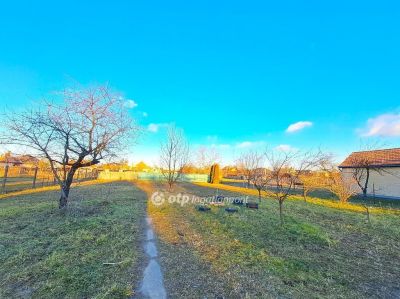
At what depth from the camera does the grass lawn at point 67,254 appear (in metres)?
3.23

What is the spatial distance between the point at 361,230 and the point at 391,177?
13978mm

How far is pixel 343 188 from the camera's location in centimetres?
1316

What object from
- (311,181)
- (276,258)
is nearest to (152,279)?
(276,258)

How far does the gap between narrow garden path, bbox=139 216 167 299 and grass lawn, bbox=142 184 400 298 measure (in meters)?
0.16

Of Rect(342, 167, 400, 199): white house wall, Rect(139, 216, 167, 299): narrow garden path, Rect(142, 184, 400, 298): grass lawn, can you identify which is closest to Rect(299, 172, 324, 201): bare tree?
Rect(342, 167, 400, 199): white house wall

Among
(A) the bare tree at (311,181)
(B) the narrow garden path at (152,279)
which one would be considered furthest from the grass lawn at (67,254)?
(A) the bare tree at (311,181)

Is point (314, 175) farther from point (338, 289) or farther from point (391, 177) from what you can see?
point (338, 289)

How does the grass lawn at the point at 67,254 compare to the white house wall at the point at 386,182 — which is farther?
the white house wall at the point at 386,182

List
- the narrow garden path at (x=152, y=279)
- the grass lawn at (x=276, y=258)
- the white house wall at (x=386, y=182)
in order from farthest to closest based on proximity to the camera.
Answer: the white house wall at (x=386, y=182) < the grass lawn at (x=276, y=258) < the narrow garden path at (x=152, y=279)

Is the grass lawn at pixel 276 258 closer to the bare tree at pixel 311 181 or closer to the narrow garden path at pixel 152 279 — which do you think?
the narrow garden path at pixel 152 279

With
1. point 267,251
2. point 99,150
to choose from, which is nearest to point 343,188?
point 267,251

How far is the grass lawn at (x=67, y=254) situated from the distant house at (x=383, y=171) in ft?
60.4

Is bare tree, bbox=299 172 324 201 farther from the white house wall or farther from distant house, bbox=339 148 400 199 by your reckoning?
the white house wall

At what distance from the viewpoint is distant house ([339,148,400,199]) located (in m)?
16.7
